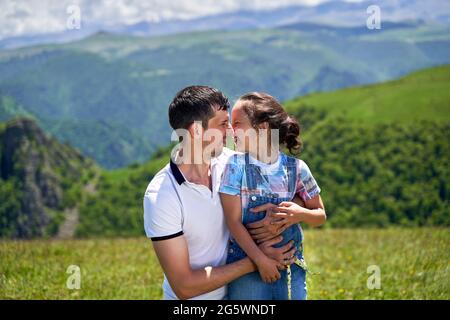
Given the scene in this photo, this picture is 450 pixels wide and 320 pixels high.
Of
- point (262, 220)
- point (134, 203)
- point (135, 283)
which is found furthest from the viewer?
point (134, 203)

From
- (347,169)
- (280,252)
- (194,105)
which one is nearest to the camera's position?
(194,105)

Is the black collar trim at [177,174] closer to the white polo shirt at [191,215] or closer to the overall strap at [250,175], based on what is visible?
the white polo shirt at [191,215]

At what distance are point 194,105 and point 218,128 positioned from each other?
10.9 inches

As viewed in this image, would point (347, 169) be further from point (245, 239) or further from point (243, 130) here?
point (245, 239)

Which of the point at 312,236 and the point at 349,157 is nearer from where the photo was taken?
the point at 312,236

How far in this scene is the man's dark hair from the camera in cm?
473

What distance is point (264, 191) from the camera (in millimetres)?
4883

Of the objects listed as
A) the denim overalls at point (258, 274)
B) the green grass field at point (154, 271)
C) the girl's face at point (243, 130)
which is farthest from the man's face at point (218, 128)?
the green grass field at point (154, 271)

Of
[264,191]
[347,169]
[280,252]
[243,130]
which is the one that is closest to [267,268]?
[280,252]

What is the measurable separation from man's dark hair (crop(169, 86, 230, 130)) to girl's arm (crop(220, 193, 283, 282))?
0.61 metres
